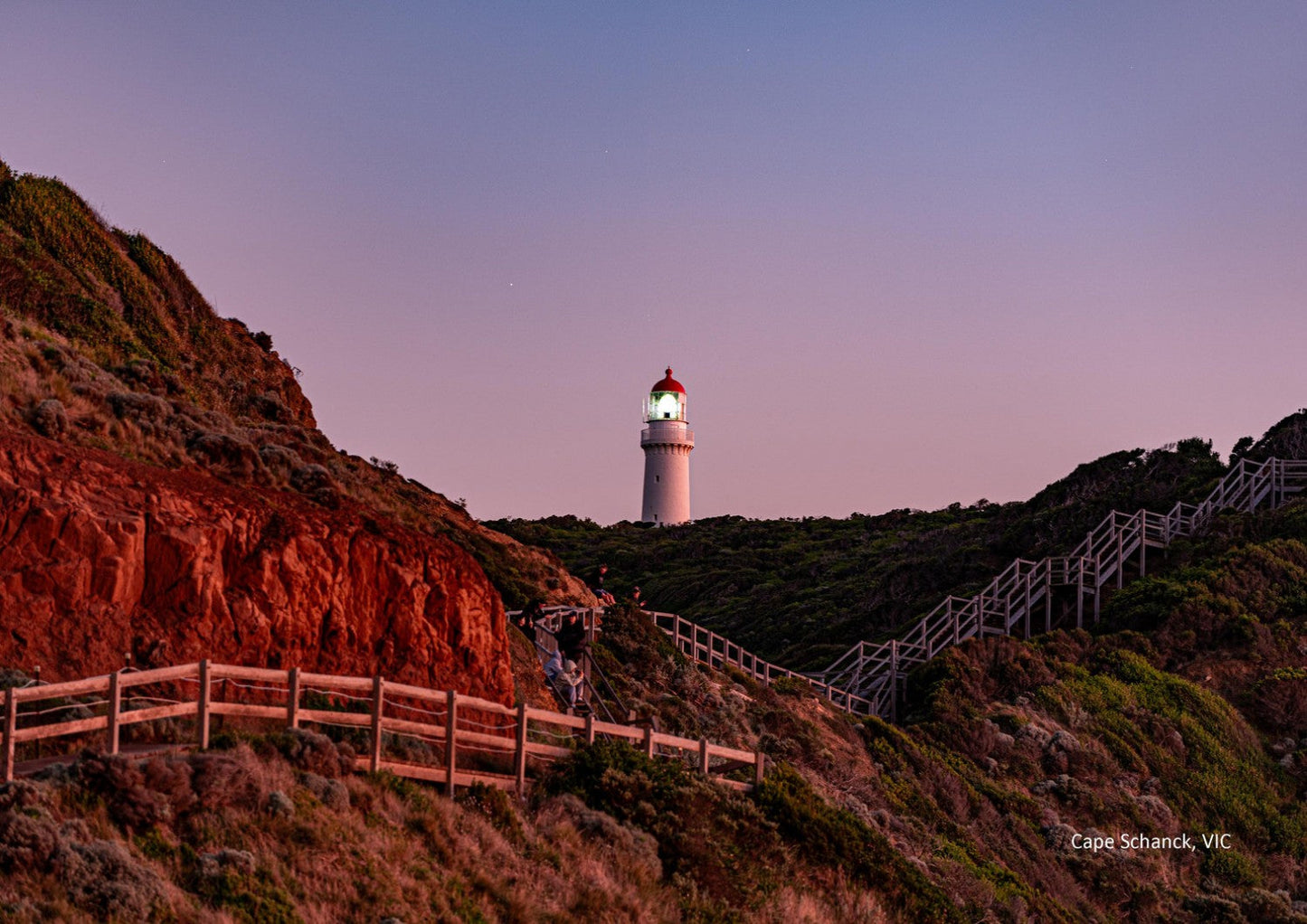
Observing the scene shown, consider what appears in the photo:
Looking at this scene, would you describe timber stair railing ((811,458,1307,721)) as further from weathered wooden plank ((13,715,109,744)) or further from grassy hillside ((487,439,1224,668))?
weathered wooden plank ((13,715,109,744))

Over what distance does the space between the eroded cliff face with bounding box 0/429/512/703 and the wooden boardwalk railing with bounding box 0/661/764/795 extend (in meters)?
0.49

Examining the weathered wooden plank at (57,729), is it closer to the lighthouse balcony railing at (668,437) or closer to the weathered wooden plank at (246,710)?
the weathered wooden plank at (246,710)

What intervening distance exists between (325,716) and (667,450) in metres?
70.1

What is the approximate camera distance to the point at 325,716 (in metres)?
15.2

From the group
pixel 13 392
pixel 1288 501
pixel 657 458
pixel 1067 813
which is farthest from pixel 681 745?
pixel 657 458

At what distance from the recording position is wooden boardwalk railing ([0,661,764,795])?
13164mm

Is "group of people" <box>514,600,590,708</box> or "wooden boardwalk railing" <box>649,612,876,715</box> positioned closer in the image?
"group of people" <box>514,600,590,708</box>

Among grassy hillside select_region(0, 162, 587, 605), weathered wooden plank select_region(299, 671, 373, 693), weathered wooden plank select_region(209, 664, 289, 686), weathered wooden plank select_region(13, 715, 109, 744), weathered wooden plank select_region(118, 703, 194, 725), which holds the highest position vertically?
grassy hillside select_region(0, 162, 587, 605)

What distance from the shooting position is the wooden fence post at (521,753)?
17.1 meters

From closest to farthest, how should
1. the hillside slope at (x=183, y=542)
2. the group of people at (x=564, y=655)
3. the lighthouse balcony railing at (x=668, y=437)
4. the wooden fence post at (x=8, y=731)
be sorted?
the wooden fence post at (x=8, y=731) < the hillside slope at (x=183, y=542) < the group of people at (x=564, y=655) < the lighthouse balcony railing at (x=668, y=437)

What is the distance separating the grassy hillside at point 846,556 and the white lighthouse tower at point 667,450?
1.54 meters

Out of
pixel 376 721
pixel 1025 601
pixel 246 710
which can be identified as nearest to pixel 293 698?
pixel 246 710

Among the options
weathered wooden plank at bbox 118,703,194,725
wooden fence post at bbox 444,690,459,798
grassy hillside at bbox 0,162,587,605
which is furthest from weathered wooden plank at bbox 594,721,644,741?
weathered wooden plank at bbox 118,703,194,725

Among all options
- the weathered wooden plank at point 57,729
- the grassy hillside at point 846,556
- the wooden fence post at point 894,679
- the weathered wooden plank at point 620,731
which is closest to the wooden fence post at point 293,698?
the weathered wooden plank at point 57,729
